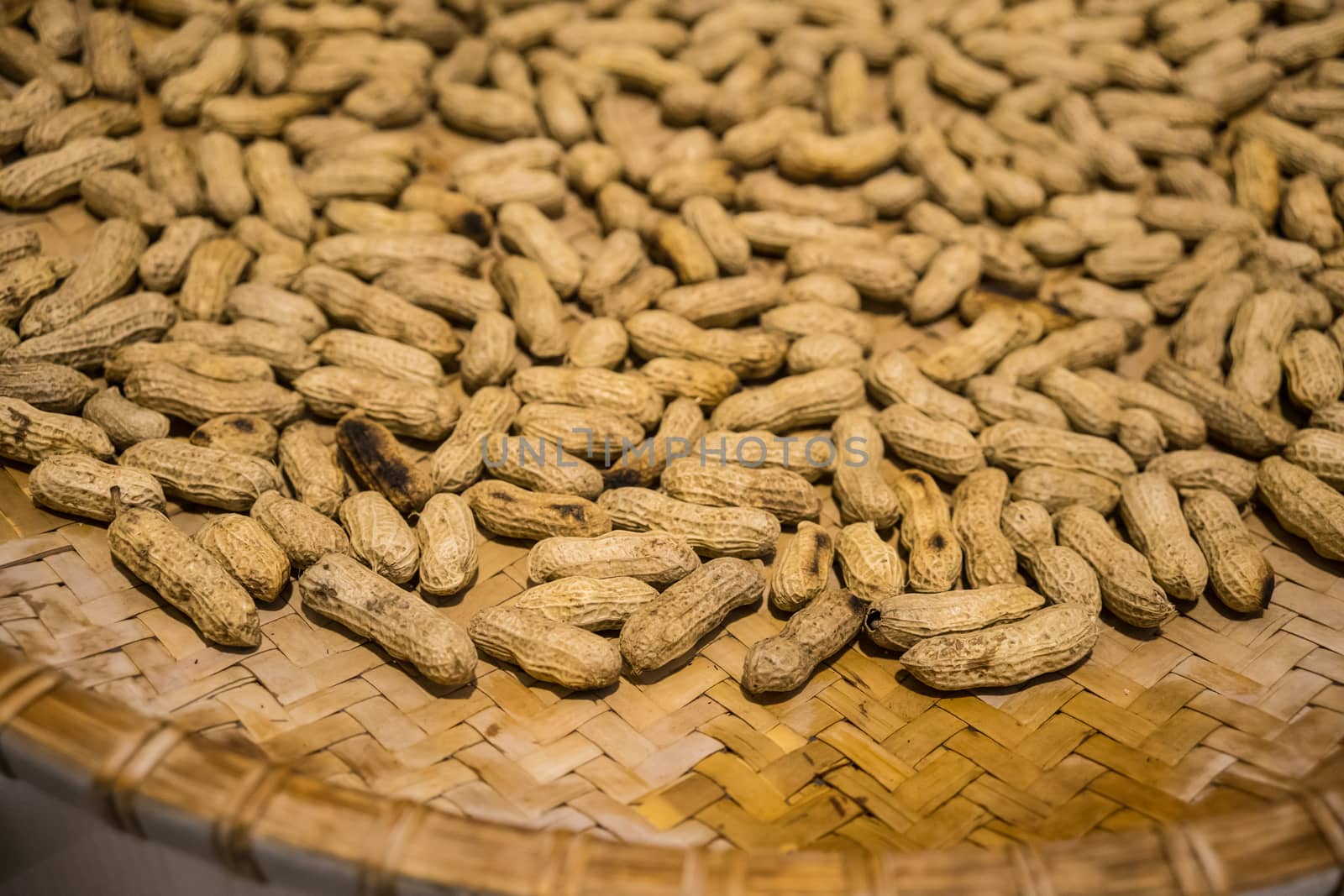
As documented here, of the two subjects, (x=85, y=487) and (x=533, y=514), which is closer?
(x=85, y=487)

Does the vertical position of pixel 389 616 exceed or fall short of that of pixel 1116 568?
it exceeds it

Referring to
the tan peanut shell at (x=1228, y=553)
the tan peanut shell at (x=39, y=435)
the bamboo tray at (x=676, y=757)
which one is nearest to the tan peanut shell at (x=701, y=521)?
the bamboo tray at (x=676, y=757)

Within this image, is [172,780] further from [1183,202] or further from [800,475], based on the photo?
[1183,202]

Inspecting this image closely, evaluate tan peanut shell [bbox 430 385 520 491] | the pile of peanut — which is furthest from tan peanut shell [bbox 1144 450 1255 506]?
tan peanut shell [bbox 430 385 520 491]

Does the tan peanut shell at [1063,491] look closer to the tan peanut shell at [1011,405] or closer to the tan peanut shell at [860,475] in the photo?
the tan peanut shell at [1011,405]

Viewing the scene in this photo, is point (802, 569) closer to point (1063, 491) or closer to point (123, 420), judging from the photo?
point (1063, 491)

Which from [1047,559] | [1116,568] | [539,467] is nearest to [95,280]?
[539,467]

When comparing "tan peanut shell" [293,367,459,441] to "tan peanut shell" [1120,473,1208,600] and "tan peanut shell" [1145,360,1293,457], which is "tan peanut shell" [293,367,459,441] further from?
"tan peanut shell" [1145,360,1293,457]
